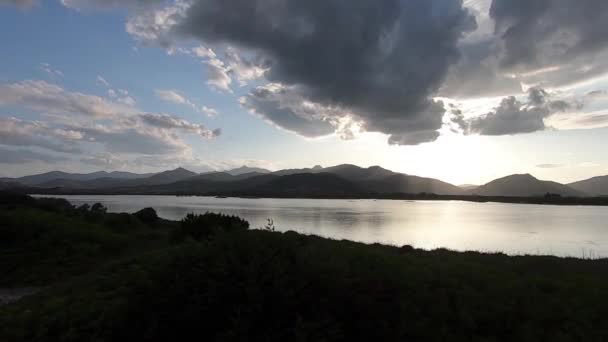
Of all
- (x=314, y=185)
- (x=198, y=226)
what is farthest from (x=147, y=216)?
(x=314, y=185)

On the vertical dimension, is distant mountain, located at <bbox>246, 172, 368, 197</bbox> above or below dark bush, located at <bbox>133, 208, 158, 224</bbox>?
above

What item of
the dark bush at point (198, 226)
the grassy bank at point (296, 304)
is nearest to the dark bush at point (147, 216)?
the dark bush at point (198, 226)

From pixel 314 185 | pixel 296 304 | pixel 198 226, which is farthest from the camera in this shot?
pixel 314 185

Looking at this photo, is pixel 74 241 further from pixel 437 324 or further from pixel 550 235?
pixel 550 235

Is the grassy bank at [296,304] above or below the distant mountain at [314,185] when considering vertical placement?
below

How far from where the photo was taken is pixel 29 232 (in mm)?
13828

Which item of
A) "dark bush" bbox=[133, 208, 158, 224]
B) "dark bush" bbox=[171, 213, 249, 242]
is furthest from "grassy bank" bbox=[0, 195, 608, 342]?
"dark bush" bbox=[133, 208, 158, 224]

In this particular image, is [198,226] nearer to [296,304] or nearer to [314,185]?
[296,304]

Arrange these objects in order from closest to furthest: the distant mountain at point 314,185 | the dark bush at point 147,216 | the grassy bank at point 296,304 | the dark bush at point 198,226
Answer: the grassy bank at point 296,304, the dark bush at point 198,226, the dark bush at point 147,216, the distant mountain at point 314,185

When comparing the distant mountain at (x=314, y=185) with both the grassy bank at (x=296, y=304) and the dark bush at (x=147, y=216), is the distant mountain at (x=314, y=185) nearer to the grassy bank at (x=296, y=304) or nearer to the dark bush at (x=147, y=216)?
the dark bush at (x=147, y=216)

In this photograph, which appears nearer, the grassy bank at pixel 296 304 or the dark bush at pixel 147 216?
the grassy bank at pixel 296 304

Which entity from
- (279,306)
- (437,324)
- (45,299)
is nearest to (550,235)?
(437,324)

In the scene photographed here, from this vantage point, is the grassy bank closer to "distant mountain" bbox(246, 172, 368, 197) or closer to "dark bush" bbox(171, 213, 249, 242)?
"dark bush" bbox(171, 213, 249, 242)

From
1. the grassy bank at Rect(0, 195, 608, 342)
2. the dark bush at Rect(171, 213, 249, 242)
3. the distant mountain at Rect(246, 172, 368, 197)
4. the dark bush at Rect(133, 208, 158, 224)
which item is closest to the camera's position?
the grassy bank at Rect(0, 195, 608, 342)
